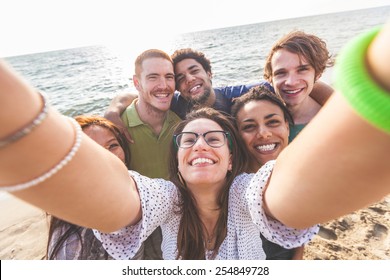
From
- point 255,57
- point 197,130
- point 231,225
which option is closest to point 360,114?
point 231,225

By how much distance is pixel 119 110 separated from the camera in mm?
3605

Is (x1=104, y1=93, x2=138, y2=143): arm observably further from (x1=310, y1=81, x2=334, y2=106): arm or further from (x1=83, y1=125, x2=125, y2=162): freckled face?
(x1=310, y1=81, x2=334, y2=106): arm

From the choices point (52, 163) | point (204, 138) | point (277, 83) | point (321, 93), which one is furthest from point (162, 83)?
point (52, 163)

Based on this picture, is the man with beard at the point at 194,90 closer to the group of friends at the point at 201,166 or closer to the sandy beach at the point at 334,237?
the group of friends at the point at 201,166

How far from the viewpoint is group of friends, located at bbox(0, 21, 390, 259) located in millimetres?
431

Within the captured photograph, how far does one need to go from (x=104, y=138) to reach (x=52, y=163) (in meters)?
2.09

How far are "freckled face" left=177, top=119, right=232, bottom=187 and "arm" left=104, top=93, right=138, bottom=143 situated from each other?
1.20 meters

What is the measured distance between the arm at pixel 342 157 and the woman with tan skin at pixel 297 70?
2.62m

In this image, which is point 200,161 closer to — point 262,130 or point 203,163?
point 203,163

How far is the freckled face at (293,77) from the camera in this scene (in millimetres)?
3078

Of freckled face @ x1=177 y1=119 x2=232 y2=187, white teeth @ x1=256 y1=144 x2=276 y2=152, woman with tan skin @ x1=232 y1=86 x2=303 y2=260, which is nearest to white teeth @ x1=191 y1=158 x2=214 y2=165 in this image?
freckled face @ x1=177 y1=119 x2=232 y2=187

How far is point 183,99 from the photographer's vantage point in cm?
367

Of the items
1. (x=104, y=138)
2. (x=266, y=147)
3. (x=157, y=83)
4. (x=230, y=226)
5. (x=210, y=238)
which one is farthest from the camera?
(x=157, y=83)

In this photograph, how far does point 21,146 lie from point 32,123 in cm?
4
